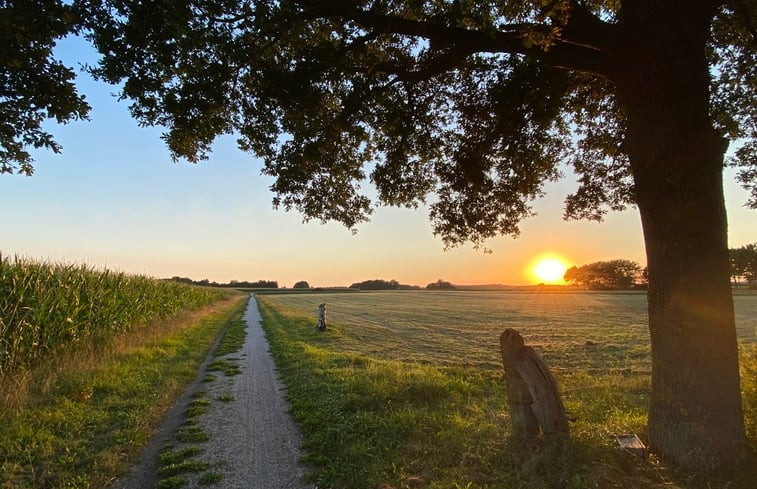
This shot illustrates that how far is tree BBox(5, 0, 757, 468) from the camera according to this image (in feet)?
14.4

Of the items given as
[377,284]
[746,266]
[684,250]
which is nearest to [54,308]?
[684,250]

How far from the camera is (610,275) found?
111000 millimetres

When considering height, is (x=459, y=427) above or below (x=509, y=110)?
below

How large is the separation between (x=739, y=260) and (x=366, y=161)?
109863 millimetres

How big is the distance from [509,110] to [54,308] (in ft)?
37.5

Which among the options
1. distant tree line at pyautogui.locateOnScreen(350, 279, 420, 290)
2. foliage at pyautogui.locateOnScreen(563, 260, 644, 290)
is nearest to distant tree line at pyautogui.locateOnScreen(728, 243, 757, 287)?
foliage at pyautogui.locateOnScreen(563, 260, 644, 290)

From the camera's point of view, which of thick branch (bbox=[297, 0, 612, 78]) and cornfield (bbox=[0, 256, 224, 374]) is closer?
thick branch (bbox=[297, 0, 612, 78])

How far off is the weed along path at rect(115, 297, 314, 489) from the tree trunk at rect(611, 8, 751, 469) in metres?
4.05

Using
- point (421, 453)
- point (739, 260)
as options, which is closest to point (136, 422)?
point (421, 453)

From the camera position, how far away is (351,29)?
7051 millimetres

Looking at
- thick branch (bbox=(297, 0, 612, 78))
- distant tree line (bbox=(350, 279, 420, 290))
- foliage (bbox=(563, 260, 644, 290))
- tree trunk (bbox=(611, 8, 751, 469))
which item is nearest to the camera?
tree trunk (bbox=(611, 8, 751, 469))

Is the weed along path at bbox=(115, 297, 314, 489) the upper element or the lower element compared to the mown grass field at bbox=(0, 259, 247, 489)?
lower

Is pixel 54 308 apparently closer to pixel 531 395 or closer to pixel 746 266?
pixel 531 395

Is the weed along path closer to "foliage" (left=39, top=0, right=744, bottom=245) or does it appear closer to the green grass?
the green grass
